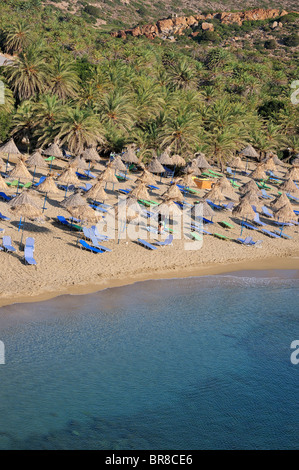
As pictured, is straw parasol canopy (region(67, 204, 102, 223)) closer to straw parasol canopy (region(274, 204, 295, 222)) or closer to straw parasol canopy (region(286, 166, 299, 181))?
straw parasol canopy (region(274, 204, 295, 222))

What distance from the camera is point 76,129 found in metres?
35.3

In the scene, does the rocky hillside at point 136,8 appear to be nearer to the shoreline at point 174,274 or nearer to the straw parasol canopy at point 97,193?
the straw parasol canopy at point 97,193

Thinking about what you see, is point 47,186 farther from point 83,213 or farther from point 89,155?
point 89,155

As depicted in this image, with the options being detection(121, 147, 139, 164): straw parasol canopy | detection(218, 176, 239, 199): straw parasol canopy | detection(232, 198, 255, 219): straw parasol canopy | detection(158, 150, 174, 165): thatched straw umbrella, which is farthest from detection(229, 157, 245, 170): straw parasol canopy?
detection(232, 198, 255, 219): straw parasol canopy

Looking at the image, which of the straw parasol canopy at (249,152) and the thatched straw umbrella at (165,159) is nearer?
the thatched straw umbrella at (165,159)

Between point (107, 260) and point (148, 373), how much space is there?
7.32 meters

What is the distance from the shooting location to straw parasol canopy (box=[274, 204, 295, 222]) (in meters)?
29.3

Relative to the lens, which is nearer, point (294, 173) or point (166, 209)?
point (166, 209)

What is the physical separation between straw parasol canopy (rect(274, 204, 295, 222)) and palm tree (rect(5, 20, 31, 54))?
34.0 m

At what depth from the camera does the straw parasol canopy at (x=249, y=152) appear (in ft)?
145

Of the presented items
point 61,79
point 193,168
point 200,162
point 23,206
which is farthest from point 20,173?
point 61,79

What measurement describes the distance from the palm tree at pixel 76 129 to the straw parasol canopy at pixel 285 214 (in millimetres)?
14047

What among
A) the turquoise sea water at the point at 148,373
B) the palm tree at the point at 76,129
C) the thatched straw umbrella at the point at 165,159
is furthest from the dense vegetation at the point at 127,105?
the turquoise sea water at the point at 148,373

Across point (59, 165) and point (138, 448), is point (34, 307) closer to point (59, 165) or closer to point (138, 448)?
point (138, 448)
